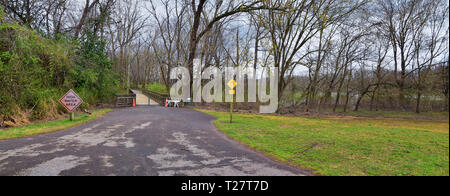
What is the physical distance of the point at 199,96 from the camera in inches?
987

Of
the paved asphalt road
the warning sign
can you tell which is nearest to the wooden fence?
the warning sign

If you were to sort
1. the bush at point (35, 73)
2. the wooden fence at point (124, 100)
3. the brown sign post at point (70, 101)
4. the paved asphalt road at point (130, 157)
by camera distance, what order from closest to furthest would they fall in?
the paved asphalt road at point (130, 157), the bush at point (35, 73), the brown sign post at point (70, 101), the wooden fence at point (124, 100)

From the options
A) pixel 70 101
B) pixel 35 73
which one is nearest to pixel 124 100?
pixel 35 73

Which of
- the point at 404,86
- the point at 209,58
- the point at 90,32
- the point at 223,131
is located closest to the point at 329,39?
the point at 404,86

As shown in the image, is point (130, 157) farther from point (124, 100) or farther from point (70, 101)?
point (124, 100)

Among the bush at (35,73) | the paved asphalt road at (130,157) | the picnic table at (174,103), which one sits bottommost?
the paved asphalt road at (130,157)

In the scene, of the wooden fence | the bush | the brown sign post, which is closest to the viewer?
the bush

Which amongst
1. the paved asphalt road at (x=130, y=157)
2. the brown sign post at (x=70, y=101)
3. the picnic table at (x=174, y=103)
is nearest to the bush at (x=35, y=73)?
the brown sign post at (x=70, y=101)

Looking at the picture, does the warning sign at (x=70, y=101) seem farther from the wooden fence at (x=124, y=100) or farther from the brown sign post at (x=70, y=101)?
the wooden fence at (x=124, y=100)

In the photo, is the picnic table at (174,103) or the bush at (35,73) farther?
the picnic table at (174,103)

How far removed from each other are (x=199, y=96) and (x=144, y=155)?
2086 cm

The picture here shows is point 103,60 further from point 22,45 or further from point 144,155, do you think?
point 144,155

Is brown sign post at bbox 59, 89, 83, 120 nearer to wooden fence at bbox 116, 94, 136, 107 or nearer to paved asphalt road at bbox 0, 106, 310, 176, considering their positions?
paved asphalt road at bbox 0, 106, 310, 176

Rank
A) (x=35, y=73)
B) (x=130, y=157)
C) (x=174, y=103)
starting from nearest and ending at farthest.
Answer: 1. (x=130, y=157)
2. (x=35, y=73)
3. (x=174, y=103)
